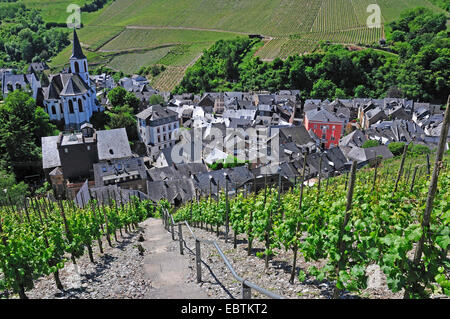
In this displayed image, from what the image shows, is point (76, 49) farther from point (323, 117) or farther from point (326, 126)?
point (326, 126)

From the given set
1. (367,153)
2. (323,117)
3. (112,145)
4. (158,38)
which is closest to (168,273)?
(112,145)

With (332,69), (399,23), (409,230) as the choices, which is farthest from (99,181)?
(399,23)

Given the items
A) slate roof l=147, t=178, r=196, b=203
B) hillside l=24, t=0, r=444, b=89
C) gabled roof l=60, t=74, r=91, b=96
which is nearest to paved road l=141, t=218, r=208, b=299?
slate roof l=147, t=178, r=196, b=203

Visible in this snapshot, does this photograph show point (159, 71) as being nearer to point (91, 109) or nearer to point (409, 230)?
point (91, 109)

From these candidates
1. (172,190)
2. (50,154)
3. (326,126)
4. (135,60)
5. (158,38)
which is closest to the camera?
(172,190)

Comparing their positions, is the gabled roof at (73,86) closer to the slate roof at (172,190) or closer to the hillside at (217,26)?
the slate roof at (172,190)

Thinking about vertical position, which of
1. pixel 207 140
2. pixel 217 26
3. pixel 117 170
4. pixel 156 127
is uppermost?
pixel 217 26

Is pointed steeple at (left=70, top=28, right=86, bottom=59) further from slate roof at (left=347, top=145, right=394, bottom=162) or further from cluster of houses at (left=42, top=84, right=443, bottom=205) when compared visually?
slate roof at (left=347, top=145, right=394, bottom=162)
